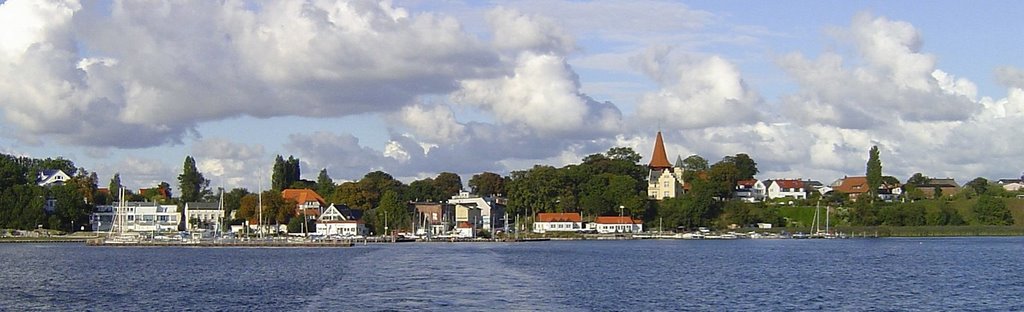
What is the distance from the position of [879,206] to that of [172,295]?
391ft

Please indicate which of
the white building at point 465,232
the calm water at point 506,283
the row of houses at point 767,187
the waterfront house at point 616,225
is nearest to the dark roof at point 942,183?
the row of houses at point 767,187

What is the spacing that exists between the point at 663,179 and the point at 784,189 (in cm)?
2628

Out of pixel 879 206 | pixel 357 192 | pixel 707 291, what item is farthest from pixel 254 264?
pixel 879 206

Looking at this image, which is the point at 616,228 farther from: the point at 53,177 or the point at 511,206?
the point at 53,177

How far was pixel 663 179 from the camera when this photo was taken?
544ft

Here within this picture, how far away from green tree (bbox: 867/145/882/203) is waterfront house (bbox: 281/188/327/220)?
244ft

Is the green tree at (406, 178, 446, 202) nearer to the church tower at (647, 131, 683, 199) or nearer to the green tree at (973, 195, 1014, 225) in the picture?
the church tower at (647, 131, 683, 199)

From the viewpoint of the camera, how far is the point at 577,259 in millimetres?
78062

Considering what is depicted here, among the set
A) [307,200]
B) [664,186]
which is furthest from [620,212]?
[307,200]

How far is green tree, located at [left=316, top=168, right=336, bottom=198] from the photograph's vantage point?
16475 cm

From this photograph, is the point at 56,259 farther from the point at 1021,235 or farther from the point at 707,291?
the point at 1021,235

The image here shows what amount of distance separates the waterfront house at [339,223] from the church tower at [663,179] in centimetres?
4754

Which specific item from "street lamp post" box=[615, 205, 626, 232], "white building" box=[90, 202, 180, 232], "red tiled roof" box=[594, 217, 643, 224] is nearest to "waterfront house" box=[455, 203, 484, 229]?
"red tiled roof" box=[594, 217, 643, 224]

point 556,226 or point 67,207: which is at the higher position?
point 67,207
